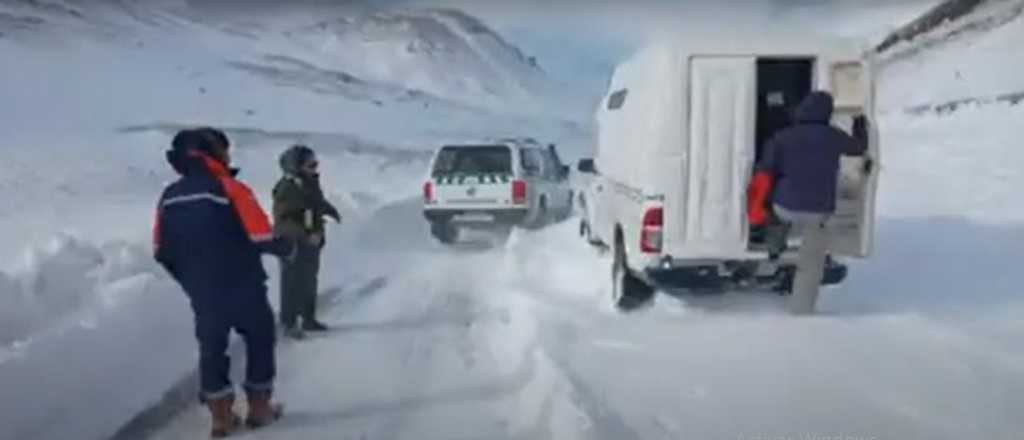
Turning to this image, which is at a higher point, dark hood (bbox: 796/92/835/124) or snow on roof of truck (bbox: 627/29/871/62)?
snow on roof of truck (bbox: 627/29/871/62)

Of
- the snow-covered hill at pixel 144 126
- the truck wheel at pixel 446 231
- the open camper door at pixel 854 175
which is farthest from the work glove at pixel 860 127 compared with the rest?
the truck wheel at pixel 446 231

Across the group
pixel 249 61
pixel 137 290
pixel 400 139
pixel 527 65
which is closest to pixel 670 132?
pixel 527 65

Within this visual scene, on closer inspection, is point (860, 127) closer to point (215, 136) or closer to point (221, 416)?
point (215, 136)

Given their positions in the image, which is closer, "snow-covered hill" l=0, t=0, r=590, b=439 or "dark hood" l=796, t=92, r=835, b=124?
"snow-covered hill" l=0, t=0, r=590, b=439

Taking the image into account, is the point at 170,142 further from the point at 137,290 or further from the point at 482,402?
the point at 482,402

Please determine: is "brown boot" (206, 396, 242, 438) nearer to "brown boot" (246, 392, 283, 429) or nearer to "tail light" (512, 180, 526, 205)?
"brown boot" (246, 392, 283, 429)

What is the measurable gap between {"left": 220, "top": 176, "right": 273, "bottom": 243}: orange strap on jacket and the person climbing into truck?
1.44 meters

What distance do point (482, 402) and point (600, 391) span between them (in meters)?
0.30

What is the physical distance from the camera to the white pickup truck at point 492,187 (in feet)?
9.24

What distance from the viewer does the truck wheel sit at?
10.1ft

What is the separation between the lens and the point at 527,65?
8.74 feet

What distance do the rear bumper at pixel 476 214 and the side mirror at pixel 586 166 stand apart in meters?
0.22

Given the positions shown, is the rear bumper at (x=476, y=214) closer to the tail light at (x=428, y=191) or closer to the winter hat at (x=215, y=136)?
the tail light at (x=428, y=191)

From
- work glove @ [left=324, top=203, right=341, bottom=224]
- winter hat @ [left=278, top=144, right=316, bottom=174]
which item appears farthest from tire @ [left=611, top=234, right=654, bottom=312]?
winter hat @ [left=278, top=144, right=316, bottom=174]
